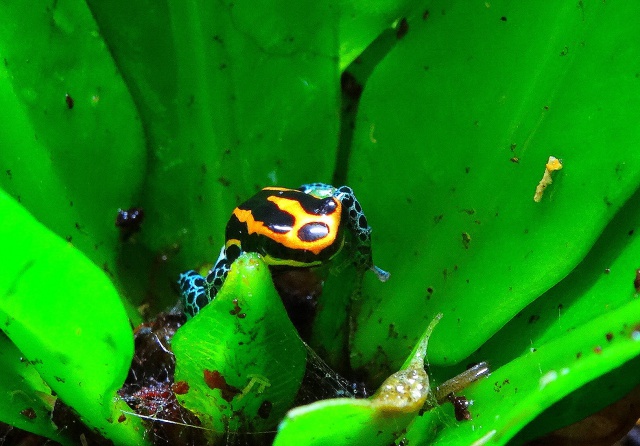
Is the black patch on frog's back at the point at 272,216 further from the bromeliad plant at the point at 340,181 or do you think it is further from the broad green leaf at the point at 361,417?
the broad green leaf at the point at 361,417

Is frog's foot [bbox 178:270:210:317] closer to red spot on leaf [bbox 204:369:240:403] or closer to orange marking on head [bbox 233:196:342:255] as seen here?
orange marking on head [bbox 233:196:342:255]

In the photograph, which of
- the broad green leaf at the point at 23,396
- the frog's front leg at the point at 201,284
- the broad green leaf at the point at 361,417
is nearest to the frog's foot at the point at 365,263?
the frog's front leg at the point at 201,284

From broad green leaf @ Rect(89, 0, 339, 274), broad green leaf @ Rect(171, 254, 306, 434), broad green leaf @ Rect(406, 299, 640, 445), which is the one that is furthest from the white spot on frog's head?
broad green leaf @ Rect(89, 0, 339, 274)

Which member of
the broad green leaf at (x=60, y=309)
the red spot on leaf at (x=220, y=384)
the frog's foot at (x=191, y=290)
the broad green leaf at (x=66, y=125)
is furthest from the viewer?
the frog's foot at (x=191, y=290)

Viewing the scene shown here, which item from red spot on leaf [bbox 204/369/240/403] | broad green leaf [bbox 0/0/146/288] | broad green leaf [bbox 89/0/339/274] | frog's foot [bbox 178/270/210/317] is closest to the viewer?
red spot on leaf [bbox 204/369/240/403]

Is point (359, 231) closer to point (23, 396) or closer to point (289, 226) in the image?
point (289, 226)

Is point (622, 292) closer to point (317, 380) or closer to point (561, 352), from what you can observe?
point (561, 352)

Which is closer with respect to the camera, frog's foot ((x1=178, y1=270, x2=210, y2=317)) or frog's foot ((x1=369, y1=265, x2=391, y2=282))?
frog's foot ((x1=369, y1=265, x2=391, y2=282))

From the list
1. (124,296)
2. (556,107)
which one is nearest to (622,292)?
(556,107)

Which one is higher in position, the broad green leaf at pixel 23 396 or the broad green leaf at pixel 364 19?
the broad green leaf at pixel 364 19
